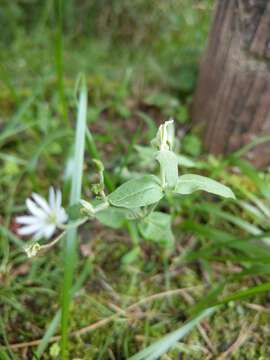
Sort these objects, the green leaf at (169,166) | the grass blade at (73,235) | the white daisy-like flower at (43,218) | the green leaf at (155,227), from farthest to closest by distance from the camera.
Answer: the white daisy-like flower at (43,218) < the green leaf at (155,227) < the grass blade at (73,235) < the green leaf at (169,166)

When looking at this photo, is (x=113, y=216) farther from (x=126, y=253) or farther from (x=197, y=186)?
(x=197, y=186)

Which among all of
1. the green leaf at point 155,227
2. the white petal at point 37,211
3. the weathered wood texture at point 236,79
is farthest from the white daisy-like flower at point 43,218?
the weathered wood texture at point 236,79

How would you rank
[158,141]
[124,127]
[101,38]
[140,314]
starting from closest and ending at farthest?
[158,141]
[140,314]
[124,127]
[101,38]

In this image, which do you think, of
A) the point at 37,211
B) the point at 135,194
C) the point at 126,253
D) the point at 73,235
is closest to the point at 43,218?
the point at 37,211

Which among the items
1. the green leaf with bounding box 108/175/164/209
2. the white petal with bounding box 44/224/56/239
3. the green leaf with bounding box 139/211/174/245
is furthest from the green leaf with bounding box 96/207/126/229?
the green leaf with bounding box 108/175/164/209

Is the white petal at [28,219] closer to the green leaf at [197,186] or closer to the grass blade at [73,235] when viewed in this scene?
the grass blade at [73,235]

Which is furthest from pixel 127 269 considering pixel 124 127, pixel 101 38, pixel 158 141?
pixel 101 38

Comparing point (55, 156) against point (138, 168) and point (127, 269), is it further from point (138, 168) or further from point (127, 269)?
point (127, 269)
